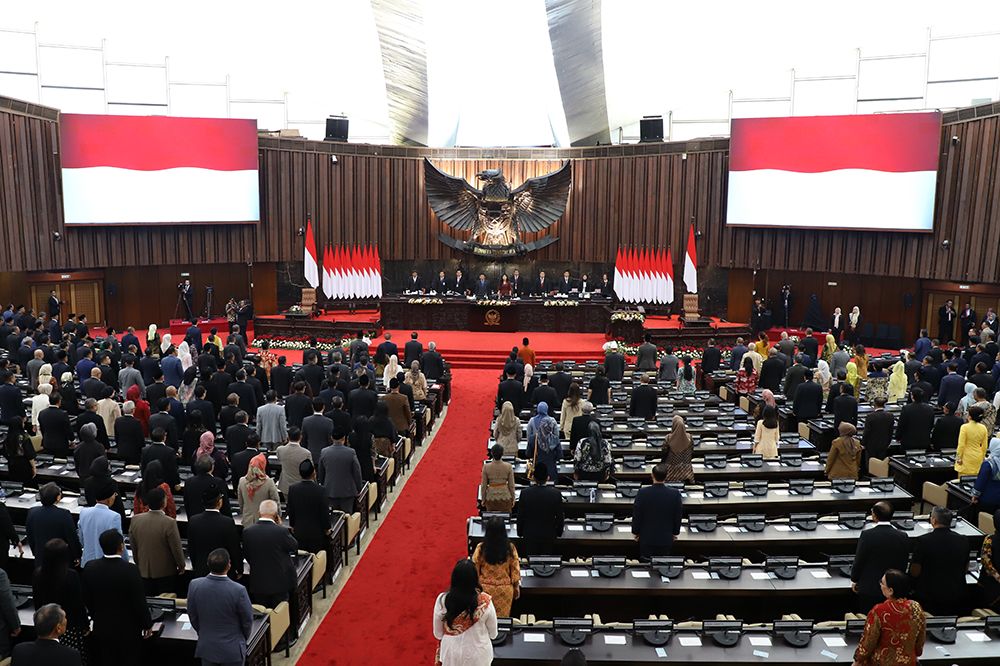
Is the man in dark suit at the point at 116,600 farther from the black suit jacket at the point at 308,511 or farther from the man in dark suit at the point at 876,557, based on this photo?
the man in dark suit at the point at 876,557

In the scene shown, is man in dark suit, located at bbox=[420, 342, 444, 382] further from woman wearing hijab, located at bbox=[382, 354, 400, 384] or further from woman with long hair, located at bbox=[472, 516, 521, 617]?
woman with long hair, located at bbox=[472, 516, 521, 617]

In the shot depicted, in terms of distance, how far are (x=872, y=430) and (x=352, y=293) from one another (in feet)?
50.2

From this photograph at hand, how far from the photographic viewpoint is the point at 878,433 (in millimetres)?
8102

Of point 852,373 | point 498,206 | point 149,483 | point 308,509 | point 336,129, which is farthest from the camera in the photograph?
point 498,206

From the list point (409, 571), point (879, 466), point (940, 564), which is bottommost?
point (409, 571)

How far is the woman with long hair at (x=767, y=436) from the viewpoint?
7.53m

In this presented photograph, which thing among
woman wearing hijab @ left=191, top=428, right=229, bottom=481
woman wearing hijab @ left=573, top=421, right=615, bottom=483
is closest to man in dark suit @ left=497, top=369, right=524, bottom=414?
woman wearing hijab @ left=573, top=421, right=615, bottom=483

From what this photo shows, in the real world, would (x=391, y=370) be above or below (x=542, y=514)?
above

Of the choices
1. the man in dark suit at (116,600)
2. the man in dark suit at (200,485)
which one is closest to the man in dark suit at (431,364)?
the man in dark suit at (200,485)

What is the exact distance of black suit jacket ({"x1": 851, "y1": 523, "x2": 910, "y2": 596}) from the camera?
4.64m

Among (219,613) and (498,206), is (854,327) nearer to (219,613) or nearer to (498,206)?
(498,206)

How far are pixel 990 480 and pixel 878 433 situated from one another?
1666 mm

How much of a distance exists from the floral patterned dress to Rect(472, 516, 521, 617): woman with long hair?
1.99 m

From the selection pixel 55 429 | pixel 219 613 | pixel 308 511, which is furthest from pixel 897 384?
pixel 55 429
